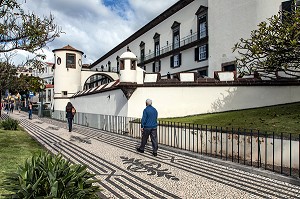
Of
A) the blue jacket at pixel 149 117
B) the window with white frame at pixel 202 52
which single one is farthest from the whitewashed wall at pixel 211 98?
the window with white frame at pixel 202 52

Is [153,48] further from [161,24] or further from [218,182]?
[218,182]

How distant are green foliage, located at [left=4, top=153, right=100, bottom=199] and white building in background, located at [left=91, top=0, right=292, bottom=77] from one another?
1786 cm

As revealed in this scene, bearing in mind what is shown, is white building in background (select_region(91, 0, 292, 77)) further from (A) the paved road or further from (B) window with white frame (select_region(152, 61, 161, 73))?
(A) the paved road

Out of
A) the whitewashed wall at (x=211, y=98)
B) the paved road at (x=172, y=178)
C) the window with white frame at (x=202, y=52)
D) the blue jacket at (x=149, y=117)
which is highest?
the window with white frame at (x=202, y=52)

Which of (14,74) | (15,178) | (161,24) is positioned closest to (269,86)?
(14,74)

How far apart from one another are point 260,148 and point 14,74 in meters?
7.99

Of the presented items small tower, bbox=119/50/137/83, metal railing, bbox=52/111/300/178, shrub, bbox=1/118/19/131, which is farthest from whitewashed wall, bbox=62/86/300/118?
shrub, bbox=1/118/19/131

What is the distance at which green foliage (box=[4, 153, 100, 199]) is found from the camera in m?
3.21

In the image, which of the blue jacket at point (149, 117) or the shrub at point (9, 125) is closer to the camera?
the blue jacket at point (149, 117)

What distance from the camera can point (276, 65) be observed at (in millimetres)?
10398

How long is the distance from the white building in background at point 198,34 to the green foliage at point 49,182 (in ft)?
58.6

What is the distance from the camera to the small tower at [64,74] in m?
31.9

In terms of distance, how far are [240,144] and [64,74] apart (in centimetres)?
2881

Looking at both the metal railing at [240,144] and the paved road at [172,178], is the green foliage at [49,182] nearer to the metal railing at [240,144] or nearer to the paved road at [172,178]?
the paved road at [172,178]
